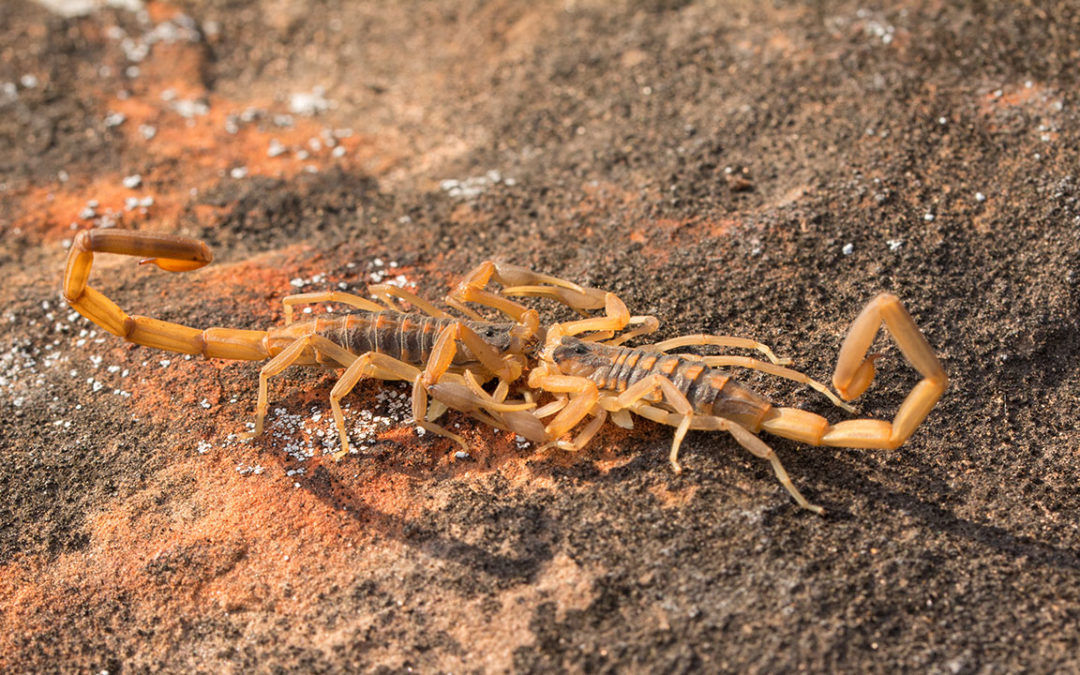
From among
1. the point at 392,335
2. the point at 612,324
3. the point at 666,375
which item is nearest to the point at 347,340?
the point at 392,335

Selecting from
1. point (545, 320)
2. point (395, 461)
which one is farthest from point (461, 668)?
point (545, 320)

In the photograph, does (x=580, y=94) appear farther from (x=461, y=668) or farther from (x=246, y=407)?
(x=461, y=668)

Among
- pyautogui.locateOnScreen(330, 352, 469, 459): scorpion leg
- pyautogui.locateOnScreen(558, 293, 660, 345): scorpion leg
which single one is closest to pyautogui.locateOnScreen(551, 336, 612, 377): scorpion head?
pyautogui.locateOnScreen(558, 293, 660, 345): scorpion leg

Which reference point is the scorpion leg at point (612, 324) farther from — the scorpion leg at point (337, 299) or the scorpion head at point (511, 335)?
the scorpion leg at point (337, 299)

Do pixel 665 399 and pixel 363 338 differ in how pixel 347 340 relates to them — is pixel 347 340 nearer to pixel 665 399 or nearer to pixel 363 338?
pixel 363 338

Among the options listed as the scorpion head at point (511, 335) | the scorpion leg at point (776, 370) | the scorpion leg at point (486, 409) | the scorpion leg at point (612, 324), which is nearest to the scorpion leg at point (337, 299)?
the scorpion head at point (511, 335)

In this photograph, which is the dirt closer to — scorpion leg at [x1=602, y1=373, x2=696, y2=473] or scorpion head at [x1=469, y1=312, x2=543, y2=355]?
scorpion leg at [x1=602, y1=373, x2=696, y2=473]
